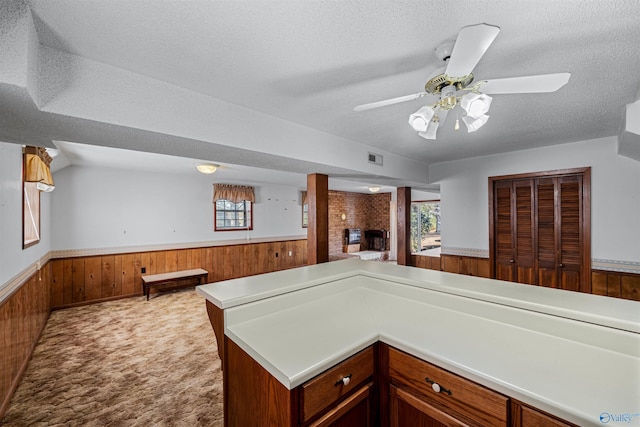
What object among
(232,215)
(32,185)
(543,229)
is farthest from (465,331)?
(232,215)

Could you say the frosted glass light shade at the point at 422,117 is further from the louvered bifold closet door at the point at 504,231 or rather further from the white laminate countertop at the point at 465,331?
the louvered bifold closet door at the point at 504,231

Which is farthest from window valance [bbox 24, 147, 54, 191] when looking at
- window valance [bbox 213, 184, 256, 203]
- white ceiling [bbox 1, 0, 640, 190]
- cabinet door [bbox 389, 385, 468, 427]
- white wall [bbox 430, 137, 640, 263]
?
white wall [bbox 430, 137, 640, 263]

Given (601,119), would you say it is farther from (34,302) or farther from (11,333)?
(34,302)

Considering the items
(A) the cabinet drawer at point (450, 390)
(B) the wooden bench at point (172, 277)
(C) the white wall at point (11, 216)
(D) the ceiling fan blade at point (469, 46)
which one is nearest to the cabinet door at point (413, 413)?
(A) the cabinet drawer at point (450, 390)

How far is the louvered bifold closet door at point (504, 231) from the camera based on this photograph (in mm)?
3711

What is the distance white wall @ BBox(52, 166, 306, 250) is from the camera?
4.52 meters

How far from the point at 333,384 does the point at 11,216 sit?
3.19m

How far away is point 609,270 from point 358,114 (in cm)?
344

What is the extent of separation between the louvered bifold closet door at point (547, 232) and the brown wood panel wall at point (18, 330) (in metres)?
5.56

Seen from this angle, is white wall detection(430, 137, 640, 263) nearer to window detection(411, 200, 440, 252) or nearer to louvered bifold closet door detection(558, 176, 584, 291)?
louvered bifold closet door detection(558, 176, 584, 291)

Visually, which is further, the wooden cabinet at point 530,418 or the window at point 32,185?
the window at point 32,185

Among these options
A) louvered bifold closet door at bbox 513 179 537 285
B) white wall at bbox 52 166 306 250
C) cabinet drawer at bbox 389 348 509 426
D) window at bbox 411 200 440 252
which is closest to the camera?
cabinet drawer at bbox 389 348 509 426

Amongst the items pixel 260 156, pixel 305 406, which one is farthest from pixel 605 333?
pixel 260 156

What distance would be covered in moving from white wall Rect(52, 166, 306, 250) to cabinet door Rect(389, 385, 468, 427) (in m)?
5.46
